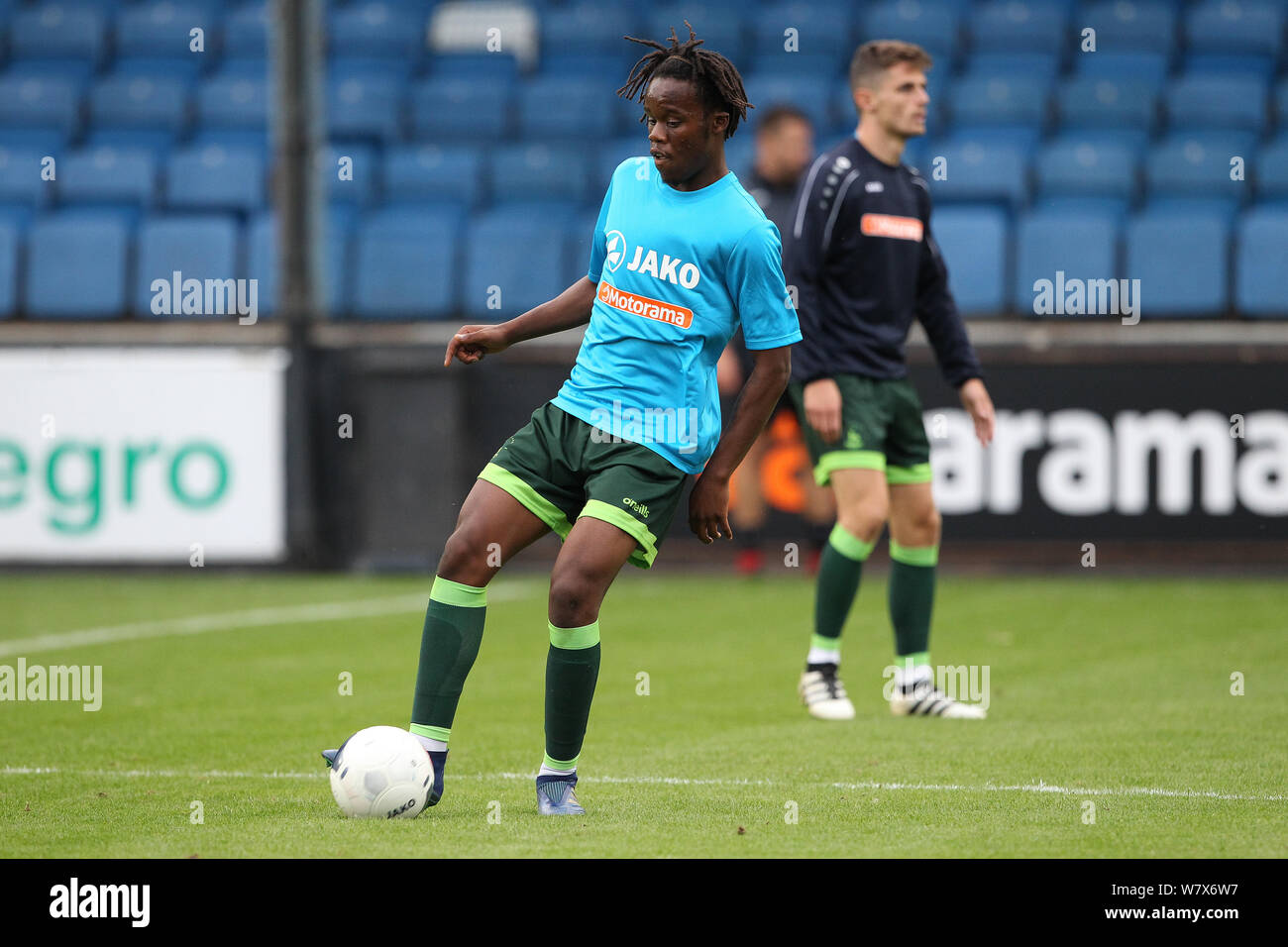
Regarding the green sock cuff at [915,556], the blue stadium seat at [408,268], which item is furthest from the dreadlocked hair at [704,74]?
the blue stadium seat at [408,268]

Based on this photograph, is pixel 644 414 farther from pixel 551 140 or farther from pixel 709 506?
pixel 551 140

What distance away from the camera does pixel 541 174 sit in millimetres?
14008

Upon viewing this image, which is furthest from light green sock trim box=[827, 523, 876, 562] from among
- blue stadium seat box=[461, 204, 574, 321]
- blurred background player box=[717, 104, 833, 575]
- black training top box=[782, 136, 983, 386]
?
blue stadium seat box=[461, 204, 574, 321]

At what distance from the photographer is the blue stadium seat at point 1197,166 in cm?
1300

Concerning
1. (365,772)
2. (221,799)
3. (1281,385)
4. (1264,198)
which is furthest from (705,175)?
(1264,198)

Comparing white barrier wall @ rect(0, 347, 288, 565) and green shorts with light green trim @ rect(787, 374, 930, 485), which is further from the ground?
green shorts with light green trim @ rect(787, 374, 930, 485)

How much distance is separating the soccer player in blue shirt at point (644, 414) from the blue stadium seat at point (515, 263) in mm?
7945

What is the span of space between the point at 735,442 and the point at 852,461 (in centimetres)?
200

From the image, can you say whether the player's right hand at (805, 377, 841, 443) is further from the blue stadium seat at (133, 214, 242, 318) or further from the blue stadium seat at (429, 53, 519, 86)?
the blue stadium seat at (429, 53, 519, 86)

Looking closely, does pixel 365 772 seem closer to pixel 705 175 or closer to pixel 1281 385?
pixel 705 175

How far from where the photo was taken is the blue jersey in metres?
4.68

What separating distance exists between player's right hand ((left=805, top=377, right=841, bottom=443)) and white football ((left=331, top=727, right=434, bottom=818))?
Answer: 2462 mm
